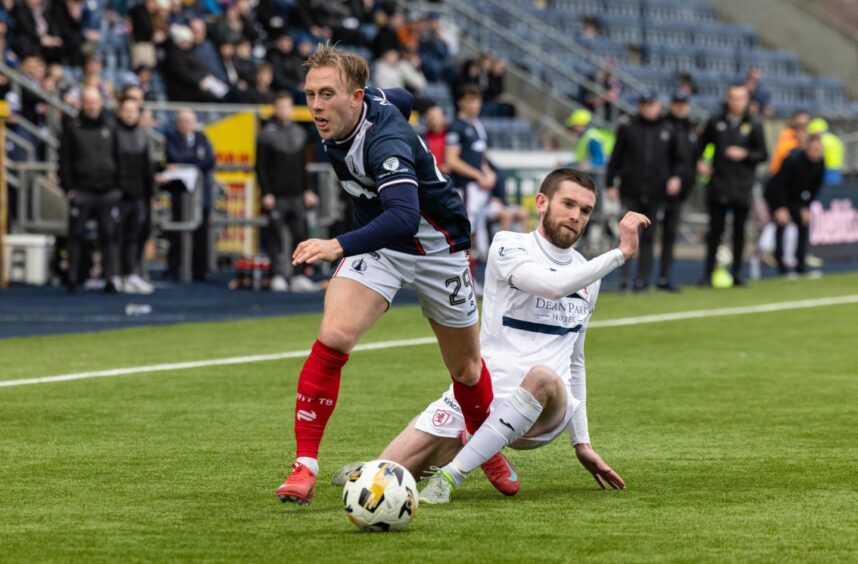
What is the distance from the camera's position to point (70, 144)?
18.0 metres

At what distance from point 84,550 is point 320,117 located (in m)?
1.95

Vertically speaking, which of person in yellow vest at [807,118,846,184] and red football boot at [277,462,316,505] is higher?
person in yellow vest at [807,118,846,184]

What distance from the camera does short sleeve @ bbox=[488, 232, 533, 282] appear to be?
664 cm

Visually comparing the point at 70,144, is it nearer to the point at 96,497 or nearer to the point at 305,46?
the point at 305,46

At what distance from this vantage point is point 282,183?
19.1 meters

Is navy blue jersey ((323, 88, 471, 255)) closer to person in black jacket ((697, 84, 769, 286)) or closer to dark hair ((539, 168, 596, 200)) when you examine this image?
dark hair ((539, 168, 596, 200))

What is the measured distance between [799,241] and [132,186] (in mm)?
9821

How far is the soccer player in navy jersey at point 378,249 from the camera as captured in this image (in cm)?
635

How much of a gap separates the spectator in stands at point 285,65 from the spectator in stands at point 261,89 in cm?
132

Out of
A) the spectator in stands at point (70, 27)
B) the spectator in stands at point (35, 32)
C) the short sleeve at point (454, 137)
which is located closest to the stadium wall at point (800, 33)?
the spectator in stands at point (70, 27)

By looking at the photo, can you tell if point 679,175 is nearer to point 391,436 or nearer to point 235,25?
point 235,25

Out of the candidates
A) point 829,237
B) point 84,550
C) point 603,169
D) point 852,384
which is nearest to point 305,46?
point 603,169

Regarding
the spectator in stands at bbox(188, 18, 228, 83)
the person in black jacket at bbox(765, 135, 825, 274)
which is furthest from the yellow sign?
the person in black jacket at bbox(765, 135, 825, 274)

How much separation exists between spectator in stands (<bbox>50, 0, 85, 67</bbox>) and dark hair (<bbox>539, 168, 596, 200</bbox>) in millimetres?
16183
